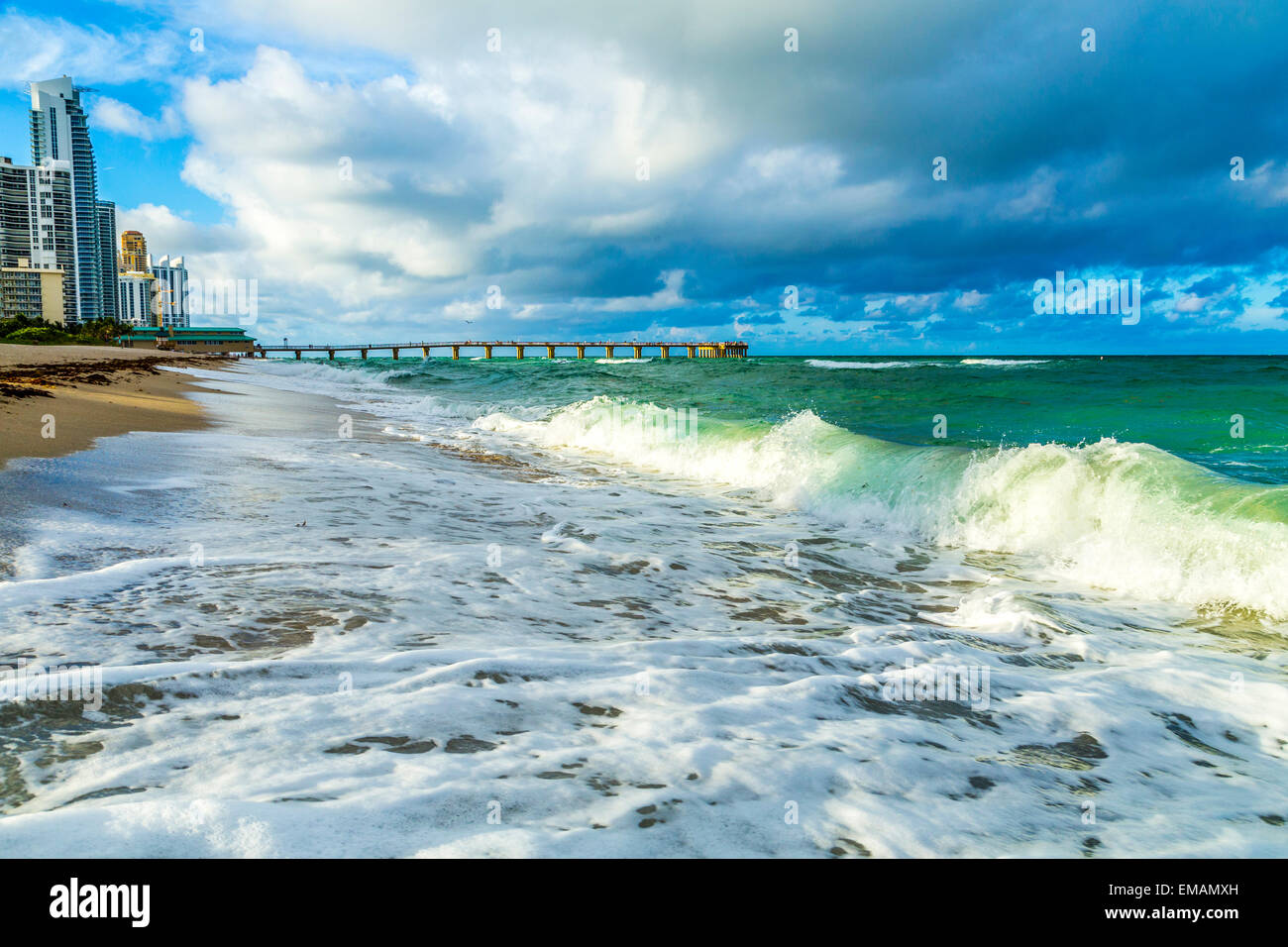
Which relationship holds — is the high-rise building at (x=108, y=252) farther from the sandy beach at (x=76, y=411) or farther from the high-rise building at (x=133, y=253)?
the sandy beach at (x=76, y=411)

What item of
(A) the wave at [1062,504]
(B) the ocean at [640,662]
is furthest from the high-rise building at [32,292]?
(B) the ocean at [640,662]

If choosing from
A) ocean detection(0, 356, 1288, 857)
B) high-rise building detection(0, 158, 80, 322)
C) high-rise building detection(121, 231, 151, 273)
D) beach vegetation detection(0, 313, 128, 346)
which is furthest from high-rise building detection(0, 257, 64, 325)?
ocean detection(0, 356, 1288, 857)

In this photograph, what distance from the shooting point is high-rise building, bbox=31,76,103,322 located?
14112 centimetres

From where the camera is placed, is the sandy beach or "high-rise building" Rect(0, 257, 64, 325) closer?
the sandy beach

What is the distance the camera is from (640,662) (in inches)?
145

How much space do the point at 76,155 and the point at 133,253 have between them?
109ft

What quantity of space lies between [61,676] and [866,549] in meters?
6.34

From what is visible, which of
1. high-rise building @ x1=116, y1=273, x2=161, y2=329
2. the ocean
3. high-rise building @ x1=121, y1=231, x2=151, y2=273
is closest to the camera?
the ocean

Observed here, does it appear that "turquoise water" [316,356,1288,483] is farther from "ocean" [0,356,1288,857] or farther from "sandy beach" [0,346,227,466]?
"sandy beach" [0,346,227,466]

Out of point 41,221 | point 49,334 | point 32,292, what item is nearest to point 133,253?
point 41,221

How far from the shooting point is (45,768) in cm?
226

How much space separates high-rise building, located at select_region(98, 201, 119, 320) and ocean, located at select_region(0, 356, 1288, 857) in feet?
593

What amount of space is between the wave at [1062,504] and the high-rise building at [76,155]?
174560 mm
